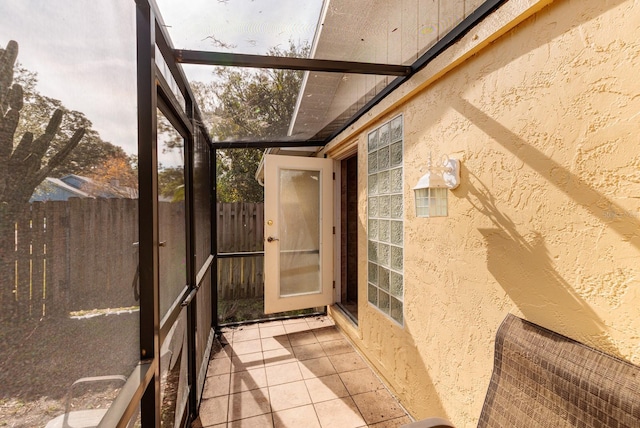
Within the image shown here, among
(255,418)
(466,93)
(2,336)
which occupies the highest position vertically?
(466,93)

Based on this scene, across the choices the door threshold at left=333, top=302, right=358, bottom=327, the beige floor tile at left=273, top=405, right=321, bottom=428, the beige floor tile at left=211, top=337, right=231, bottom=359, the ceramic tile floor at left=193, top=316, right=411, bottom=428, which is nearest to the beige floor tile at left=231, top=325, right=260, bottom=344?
the ceramic tile floor at left=193, top=316, right=411, bottom=428

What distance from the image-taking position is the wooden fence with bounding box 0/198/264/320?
1.66 feet

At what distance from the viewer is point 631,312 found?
0.87m

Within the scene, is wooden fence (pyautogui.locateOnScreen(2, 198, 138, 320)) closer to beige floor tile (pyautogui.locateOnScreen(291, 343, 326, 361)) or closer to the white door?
beige floor tile (pyautogui.locateOnScreen(291, 343, 326, 361))

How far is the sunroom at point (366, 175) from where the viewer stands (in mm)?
577

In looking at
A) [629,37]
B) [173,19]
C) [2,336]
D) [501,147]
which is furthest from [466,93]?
[2,336]

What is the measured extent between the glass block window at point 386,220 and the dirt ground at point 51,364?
1835 millimetres

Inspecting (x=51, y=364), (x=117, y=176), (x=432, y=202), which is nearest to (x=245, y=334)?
(x=432, y=202)

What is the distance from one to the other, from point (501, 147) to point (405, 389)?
5.97 ft

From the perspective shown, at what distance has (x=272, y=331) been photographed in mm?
3467

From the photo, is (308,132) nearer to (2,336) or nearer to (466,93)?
(466,93)

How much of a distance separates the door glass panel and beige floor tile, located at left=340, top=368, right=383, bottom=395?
128 cm

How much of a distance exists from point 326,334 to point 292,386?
3.42 feet

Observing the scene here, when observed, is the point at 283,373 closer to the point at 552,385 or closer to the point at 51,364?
the point at 552,385
